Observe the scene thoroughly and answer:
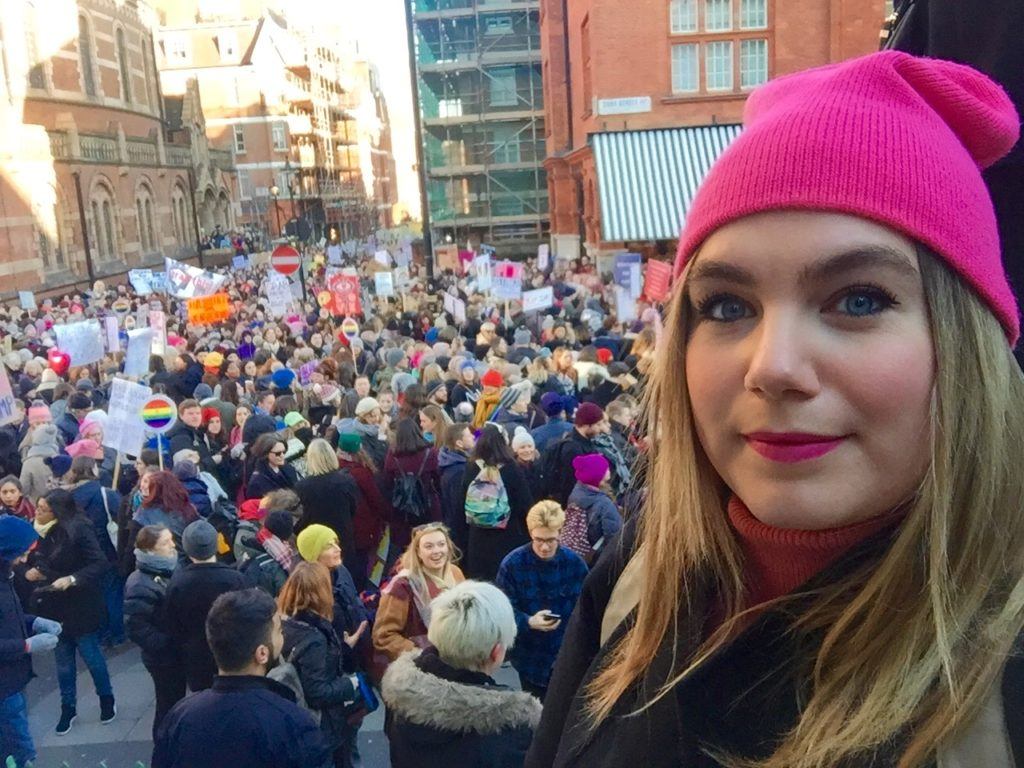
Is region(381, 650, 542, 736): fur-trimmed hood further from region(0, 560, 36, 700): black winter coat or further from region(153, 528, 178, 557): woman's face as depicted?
region(0, 560, 36, 700): black winter coat

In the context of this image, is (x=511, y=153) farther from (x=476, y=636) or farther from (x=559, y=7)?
(x=476, y=636)

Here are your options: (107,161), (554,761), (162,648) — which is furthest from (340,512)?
(107,161)

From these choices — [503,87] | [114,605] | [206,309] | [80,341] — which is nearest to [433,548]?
[114,605]

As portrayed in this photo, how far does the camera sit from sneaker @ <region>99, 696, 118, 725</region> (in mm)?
5930

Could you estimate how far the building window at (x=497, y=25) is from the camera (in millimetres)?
42094

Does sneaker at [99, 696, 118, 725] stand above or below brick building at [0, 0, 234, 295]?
below

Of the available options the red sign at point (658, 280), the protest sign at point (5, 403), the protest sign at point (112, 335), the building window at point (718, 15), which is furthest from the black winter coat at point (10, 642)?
the building window at point (718, 15)

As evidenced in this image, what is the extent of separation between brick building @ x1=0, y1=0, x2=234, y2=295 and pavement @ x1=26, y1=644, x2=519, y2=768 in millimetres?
25237

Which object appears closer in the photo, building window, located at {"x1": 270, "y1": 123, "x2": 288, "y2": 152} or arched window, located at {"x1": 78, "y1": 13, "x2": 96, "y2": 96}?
arched window, located at {"x1": 78, "y1": 13, "x2": 96, "y2": 96}

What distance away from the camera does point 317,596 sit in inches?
169

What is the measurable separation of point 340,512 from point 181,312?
50.2 ft

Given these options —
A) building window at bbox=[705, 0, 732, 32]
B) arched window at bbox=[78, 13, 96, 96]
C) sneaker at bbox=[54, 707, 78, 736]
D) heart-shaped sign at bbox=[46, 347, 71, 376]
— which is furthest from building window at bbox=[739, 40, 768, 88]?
arched window at bbox=[78, 13, 96, 96]

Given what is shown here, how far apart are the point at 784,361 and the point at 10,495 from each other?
7026 mm

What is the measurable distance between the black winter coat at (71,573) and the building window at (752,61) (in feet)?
69.4
